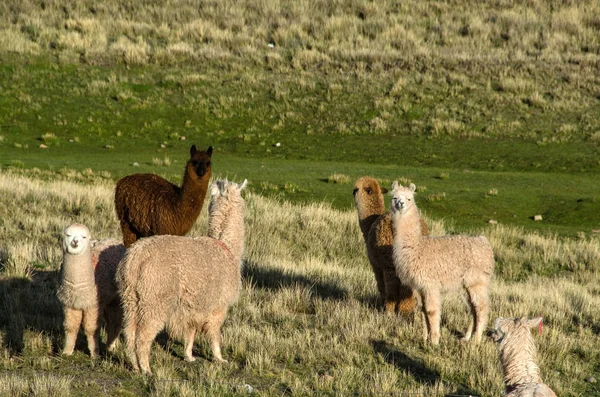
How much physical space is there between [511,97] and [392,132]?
5.00 metres

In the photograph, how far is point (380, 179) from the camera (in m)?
21.6

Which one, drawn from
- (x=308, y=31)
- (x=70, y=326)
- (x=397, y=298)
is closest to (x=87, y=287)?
(x=70, y=326)

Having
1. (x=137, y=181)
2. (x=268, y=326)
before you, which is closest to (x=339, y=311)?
(x=268, y=326)

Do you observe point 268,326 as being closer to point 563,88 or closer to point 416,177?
point 416,177

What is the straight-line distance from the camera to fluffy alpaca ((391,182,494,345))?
9.27 metres

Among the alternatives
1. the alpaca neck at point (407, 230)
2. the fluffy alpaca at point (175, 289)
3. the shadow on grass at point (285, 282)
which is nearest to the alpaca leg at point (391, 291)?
the alpaca neck at point (407, 230)

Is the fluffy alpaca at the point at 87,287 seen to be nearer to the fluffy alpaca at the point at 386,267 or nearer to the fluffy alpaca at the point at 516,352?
the fluffy alpaca at the point at 386,267

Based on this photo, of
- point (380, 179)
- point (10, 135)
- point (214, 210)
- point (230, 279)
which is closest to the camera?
point (230, 279)

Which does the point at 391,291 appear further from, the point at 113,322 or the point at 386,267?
the point at 113,322

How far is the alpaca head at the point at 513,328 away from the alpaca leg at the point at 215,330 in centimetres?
263

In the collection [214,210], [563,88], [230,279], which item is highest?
[563,88]

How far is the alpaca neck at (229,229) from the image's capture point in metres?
8.81

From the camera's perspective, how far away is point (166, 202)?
11023 mm

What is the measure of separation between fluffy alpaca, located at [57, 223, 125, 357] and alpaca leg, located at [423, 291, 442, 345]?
310cm
